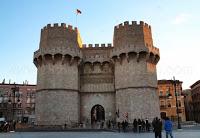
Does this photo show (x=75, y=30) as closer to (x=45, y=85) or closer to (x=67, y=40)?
(x=67, y=40)

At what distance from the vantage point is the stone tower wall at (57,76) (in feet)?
99.9

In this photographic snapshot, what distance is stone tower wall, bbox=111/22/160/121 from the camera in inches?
1183

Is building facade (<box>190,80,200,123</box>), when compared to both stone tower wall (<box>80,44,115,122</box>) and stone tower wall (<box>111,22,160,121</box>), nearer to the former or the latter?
stone tower wall (<box>111,22,160,121</box>)

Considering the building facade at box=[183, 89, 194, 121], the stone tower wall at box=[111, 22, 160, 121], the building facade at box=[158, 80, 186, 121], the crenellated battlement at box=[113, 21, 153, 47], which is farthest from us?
the building facade at box=[183, 89, 194, 121]

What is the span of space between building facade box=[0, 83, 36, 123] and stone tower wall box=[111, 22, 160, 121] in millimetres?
30938

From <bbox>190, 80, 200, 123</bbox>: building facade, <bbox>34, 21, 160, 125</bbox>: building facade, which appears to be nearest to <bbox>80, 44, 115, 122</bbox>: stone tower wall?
<bbox>34, 21, 160, 125</bbox>: building facade

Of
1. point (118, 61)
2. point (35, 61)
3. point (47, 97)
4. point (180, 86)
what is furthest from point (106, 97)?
point (180, 86)

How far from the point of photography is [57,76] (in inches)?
1230

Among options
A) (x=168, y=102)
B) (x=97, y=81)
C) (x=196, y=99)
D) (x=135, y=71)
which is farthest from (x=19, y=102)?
(x=196, y=99)

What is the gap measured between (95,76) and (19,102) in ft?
96.8

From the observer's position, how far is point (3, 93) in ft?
187

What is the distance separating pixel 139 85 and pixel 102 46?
7402 mm

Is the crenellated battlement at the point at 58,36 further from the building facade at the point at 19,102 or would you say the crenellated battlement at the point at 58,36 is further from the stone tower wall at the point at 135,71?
the building facade at the point at 19,102

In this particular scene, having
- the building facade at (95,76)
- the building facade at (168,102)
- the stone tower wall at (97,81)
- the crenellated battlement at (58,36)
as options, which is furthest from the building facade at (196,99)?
the crenellated battlement at (58,36)
